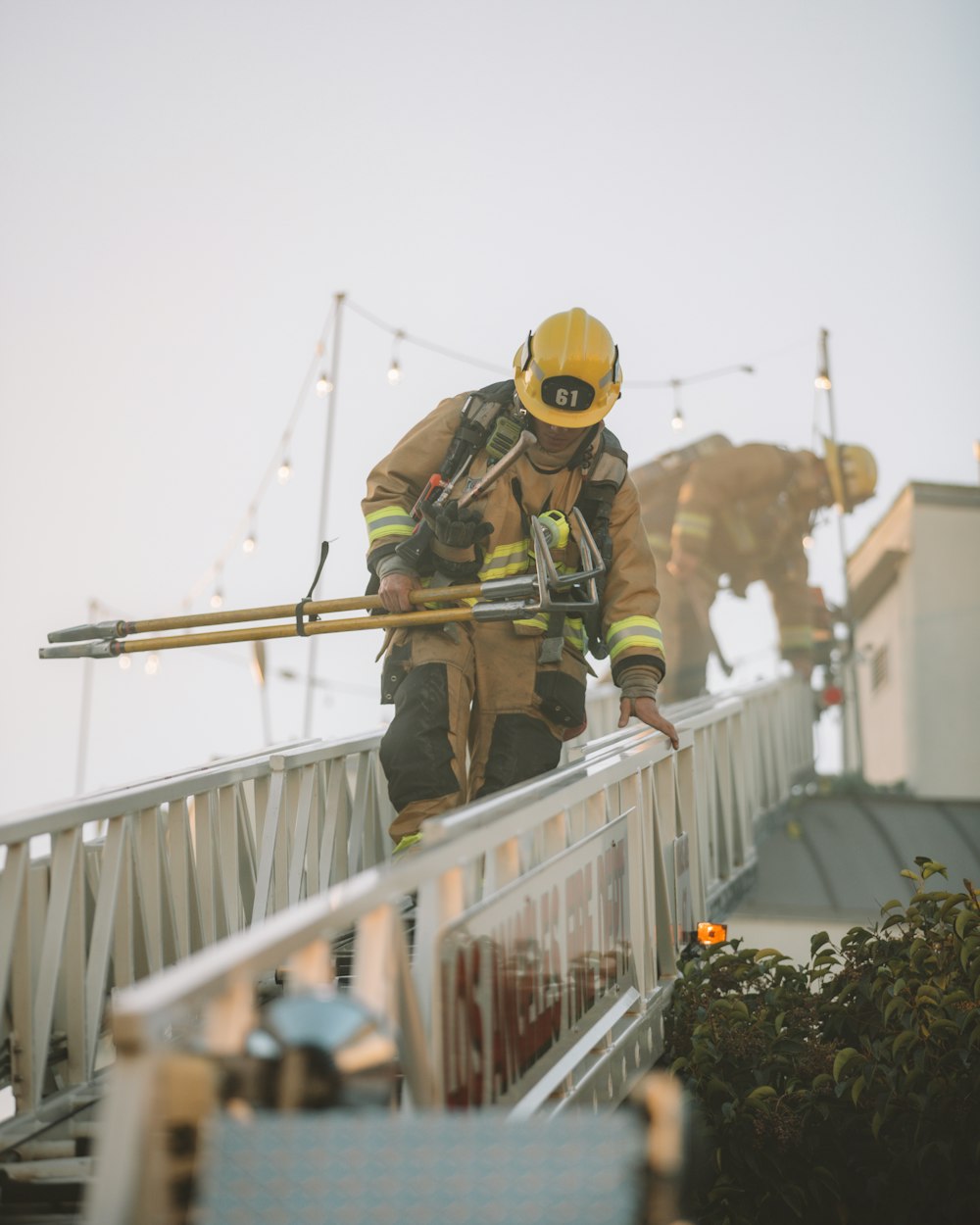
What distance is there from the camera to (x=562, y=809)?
3.42 meters

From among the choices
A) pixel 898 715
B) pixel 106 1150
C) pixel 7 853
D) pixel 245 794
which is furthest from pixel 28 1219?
pixel 898 715

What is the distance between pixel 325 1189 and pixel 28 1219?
1.33 metres

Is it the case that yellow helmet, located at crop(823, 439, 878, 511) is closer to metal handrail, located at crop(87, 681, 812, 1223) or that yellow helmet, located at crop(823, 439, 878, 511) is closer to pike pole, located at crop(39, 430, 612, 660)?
metal handrail, located at crop(87, 681, 812, 1223)

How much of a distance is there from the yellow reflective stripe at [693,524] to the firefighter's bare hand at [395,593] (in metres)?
6.52

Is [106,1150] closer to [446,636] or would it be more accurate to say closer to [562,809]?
[562,809]

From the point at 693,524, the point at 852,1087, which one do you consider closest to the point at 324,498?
the point at 693,524

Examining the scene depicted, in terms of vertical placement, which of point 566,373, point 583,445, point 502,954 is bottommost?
point 502,954

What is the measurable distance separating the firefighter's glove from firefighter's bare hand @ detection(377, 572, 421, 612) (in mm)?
196

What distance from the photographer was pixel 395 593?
15.2ft

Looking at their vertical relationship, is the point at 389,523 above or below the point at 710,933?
above

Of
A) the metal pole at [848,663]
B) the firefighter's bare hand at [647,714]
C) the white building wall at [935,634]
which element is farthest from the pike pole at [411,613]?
the white building wall at [935,634]

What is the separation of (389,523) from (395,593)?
0.32 metres

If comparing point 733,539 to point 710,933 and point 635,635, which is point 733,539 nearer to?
point 635,635

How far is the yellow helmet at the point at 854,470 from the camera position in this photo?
1320 centimetres
